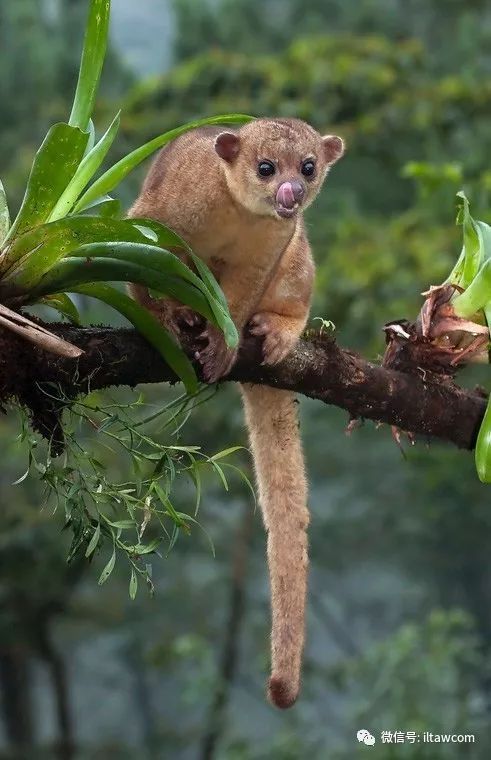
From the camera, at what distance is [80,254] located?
83.1 inches

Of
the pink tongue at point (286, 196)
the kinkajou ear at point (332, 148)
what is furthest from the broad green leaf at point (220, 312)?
the kinkajou ear at point (332, 148)

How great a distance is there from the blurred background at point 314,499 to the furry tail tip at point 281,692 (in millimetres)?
1879

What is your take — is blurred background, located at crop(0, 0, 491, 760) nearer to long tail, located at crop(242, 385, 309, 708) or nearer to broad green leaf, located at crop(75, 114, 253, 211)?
long tail, located at crop(242, 385, 309, 708)

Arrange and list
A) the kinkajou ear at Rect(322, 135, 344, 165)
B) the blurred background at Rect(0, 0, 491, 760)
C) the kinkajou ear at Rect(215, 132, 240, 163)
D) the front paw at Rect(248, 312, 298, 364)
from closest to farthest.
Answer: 1. the front paw at Rect(248, 312, 298, 364)
2. the kinkajou ear at Rect(215, 132, 240, 163)
3. the kinkajou ear at Rect(322, 135, 344, 165)
4. the blurred background at Rect(0, 0, 491, 760)

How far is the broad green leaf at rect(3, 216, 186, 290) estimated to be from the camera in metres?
2.06

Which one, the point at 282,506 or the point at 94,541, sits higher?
the point at 94,541

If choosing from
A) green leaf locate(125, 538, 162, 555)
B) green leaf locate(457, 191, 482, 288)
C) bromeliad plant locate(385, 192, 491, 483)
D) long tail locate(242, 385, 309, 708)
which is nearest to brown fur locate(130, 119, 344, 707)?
long tail locate(242, 385, 309, 708)

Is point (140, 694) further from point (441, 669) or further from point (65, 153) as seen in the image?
point (65, 153)

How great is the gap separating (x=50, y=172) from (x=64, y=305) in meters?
0.32

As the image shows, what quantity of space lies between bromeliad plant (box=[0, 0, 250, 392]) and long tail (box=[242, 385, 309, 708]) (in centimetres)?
59

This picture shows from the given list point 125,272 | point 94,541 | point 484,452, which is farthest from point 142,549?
point 484,452

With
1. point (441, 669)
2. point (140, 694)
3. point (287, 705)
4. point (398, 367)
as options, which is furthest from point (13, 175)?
point (140, 694)

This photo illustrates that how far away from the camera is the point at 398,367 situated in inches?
108

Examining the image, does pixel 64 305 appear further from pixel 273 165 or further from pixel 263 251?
pixel 273 165
